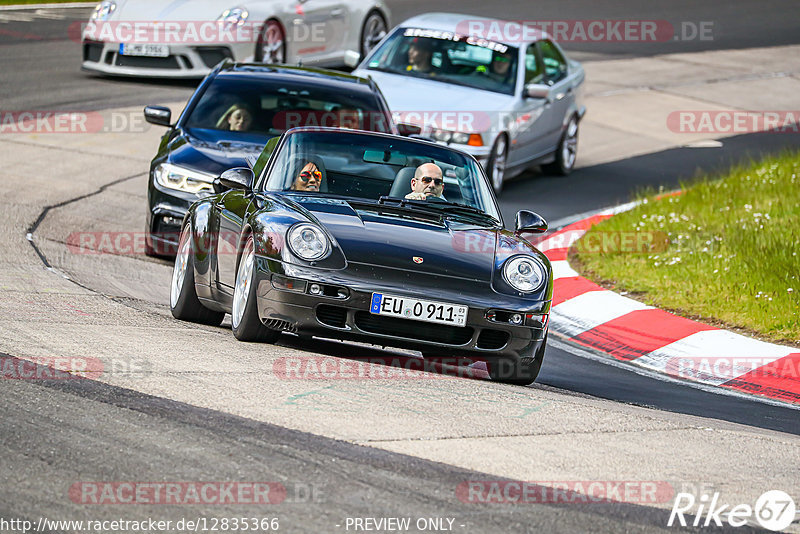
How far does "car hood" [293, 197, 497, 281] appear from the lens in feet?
22.2

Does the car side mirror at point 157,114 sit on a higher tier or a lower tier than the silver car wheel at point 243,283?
higher

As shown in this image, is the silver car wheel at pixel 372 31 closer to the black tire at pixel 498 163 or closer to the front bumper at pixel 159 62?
the front bumper at pixel 159 62

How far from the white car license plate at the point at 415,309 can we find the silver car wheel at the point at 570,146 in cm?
977

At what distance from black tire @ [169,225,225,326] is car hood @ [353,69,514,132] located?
18.5 ft

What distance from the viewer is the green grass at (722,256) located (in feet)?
31.6

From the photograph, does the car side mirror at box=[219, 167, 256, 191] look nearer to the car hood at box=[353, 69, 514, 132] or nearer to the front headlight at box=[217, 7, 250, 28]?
the car hood at box=[353, 69, 514, 132]

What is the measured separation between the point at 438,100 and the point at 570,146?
2.98m

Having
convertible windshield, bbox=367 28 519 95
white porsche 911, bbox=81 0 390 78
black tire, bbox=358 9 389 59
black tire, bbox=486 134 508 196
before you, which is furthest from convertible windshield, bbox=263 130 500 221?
black tire, bbox=358 9 389 59

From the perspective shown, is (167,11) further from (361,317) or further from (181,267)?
(361,317)

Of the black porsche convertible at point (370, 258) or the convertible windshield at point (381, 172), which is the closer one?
the black porsche convertible at point (370, 258)

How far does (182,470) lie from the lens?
459 cm

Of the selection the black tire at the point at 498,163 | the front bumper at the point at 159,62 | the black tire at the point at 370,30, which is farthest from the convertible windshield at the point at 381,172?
the black tire at the point at 370,30

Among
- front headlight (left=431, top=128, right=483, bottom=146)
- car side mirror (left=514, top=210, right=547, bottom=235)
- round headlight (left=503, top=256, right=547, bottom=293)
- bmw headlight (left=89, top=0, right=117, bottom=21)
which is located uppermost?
bmw headlight (left=89, top=0, right=117, bottom=21)

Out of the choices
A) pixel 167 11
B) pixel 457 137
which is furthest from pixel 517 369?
pixel 167 11
